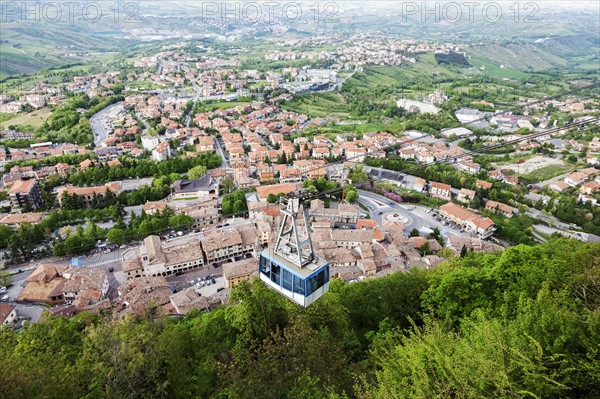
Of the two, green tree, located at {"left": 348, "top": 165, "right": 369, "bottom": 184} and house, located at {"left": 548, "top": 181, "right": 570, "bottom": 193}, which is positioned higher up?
green tree, located at {"left": 348, "top": 165, "right": 369, "bottom": 184}

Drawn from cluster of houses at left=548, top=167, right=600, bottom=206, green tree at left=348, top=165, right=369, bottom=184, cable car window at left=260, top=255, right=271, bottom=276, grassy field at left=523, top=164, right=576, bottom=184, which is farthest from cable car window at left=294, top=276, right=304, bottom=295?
grassy field at left=523, top=164, right=576, bottom=184

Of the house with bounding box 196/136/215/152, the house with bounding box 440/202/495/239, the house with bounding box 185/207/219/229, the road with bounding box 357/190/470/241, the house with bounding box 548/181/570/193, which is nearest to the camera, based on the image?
the house with bounding box 440/202/495/239

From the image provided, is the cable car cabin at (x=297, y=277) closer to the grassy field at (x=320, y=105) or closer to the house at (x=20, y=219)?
the house at (x=20, y=219)

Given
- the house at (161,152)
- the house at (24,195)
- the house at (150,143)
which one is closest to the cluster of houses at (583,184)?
the house at (161,152)

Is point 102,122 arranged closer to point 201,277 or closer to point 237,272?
point 201,277

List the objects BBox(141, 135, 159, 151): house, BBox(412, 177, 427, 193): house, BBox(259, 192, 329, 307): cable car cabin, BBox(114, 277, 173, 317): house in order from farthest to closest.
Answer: BBox(141, 135, 159, 151): house
BBox(412, 177, 427, 193): house
BBox(114, 277, 173, 317): house
BBox(259, 192, 329, 307): cable car cabin

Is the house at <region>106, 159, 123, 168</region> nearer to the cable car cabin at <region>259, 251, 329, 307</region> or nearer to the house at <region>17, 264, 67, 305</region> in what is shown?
the house at <region>17, 264, 67, 305</region>
